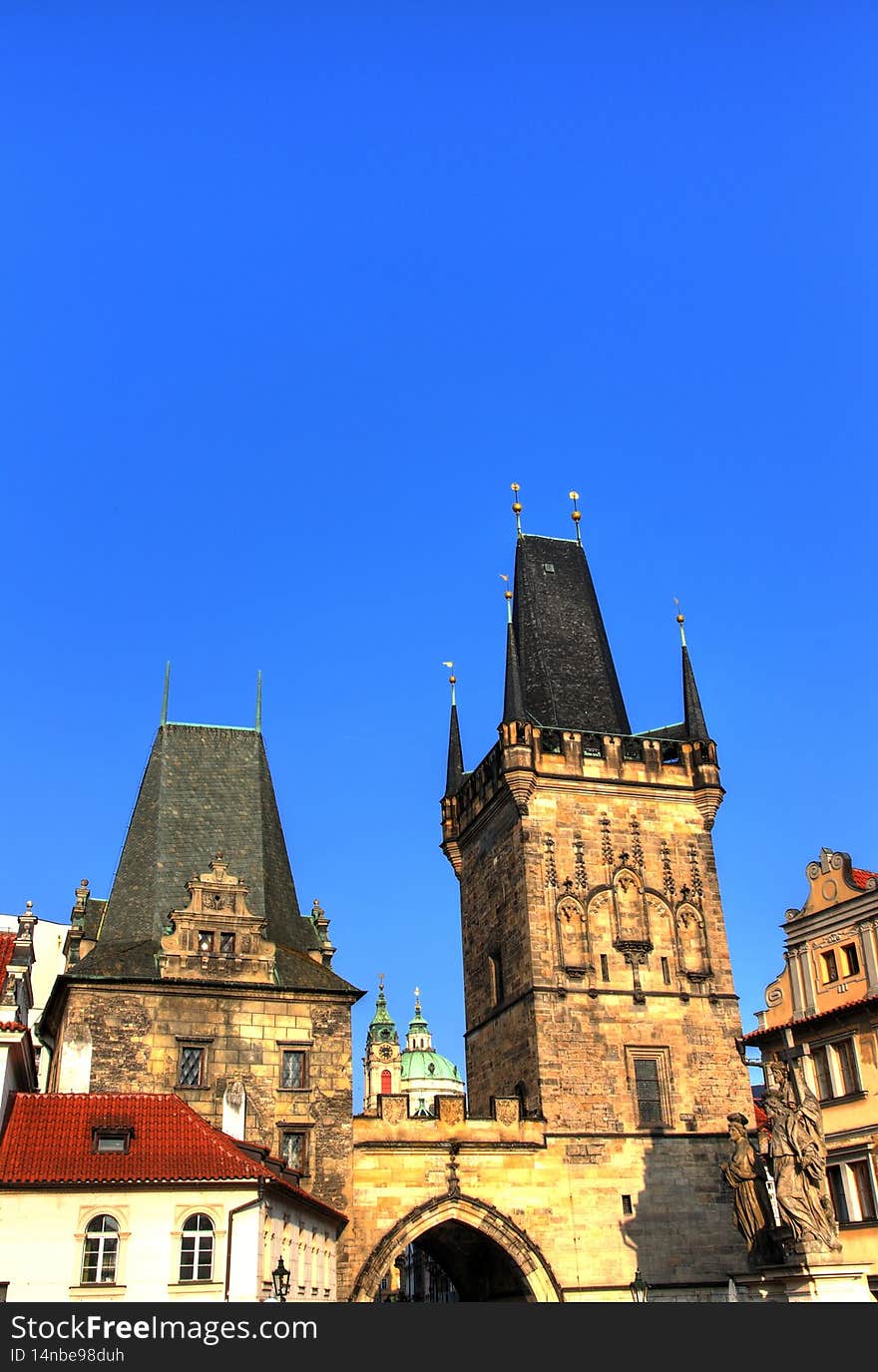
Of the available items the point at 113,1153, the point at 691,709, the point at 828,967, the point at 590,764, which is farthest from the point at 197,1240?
the point at 691,709

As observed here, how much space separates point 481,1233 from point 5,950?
13558 millimetres

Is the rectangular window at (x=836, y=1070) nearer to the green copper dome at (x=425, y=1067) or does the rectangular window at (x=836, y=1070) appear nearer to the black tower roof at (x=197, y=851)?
the black tower roof at (x=197, y=851)

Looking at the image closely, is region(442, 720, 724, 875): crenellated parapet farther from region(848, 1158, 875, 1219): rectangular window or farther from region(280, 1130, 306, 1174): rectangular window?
region(848, 1158, 875, 1219): rectangular window

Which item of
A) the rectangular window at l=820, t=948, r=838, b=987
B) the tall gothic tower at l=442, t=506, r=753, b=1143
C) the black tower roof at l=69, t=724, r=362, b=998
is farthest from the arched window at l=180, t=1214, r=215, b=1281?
the rectangular window at l=820, t=948, r=838, b=987

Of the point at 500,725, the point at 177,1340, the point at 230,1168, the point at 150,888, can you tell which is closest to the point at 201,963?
the point at 150,888

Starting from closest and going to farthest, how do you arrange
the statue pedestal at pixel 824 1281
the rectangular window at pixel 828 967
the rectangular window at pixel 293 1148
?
the statue pedestal at pixel 824 1281 < the rectangular window at pixel 828 967 < the rectangular window at pixel 293 1148

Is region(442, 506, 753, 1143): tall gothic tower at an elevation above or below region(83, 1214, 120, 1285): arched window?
above

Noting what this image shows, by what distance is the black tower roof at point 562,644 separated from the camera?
3903 cm

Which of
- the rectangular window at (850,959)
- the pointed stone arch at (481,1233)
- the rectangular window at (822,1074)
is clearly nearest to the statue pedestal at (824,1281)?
the rectangular window at (822,1074)

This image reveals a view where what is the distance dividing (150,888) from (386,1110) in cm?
814

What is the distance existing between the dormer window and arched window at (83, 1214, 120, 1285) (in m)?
1.35

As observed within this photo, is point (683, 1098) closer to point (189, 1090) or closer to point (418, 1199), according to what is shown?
point (418, 1199)

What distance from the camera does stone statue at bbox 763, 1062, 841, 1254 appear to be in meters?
15.8

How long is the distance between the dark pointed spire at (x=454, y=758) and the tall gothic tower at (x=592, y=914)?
94cm
